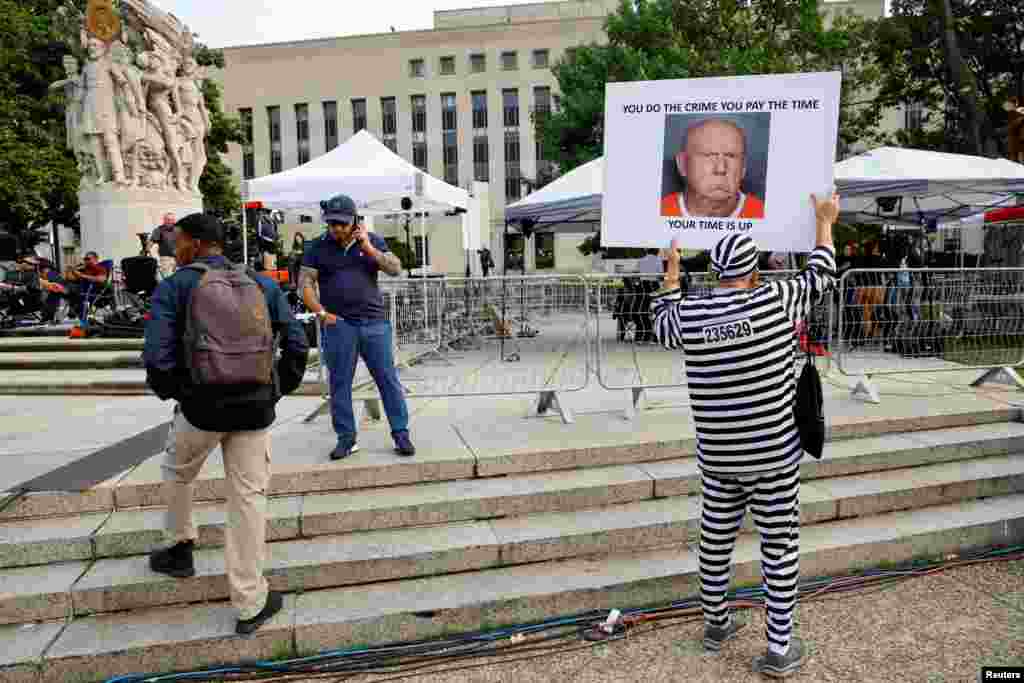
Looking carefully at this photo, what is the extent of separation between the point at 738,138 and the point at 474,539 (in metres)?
2.98

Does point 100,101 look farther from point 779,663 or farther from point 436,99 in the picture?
point 436,99

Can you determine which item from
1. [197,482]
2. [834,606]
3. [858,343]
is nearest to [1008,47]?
[858,343]

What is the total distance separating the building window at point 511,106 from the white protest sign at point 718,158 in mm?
55369

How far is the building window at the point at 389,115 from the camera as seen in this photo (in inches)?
2330

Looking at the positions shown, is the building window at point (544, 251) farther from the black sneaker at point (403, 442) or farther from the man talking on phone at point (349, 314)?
the black sneaker at point (403, 442)

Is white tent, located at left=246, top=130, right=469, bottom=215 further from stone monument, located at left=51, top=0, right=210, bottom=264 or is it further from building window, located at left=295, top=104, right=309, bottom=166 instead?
building window, located at left=295, top=104, right=309, bottom=166

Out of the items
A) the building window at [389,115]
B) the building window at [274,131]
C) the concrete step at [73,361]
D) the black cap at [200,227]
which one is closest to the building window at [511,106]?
the building window at [389,115]

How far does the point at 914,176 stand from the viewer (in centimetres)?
1002

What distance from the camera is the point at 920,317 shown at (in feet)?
21.4

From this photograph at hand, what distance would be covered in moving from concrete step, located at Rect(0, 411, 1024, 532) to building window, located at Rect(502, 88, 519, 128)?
180ft

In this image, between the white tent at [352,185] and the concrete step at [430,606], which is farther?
the white tent at [352,185]

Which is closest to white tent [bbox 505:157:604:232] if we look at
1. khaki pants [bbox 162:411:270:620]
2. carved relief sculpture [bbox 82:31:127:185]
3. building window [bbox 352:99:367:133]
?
khaki pants [bbox 162:411:270:620]

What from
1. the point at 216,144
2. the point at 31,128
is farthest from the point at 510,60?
the point at 31,128

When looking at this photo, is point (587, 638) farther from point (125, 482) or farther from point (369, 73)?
point (369, 73)
